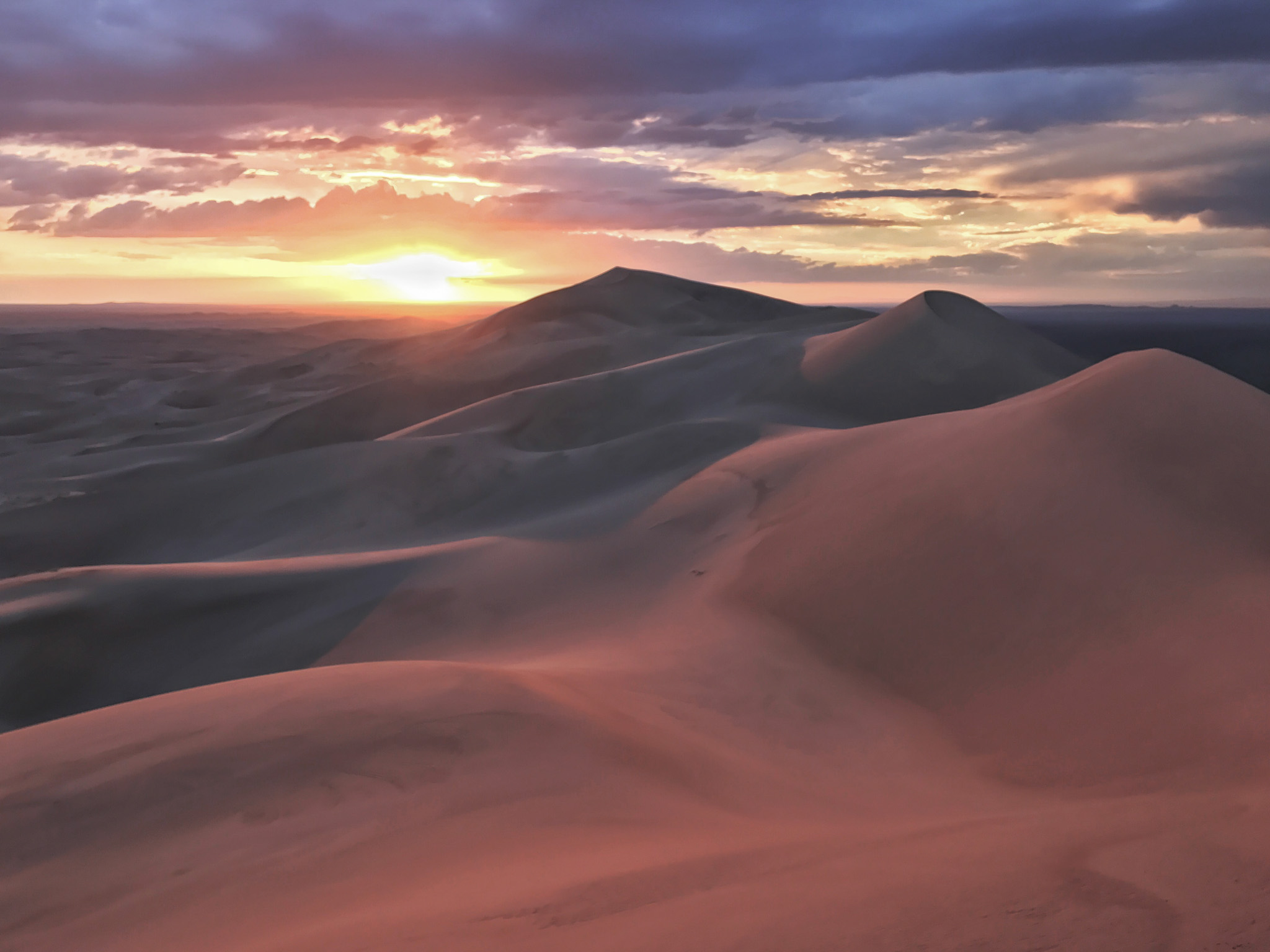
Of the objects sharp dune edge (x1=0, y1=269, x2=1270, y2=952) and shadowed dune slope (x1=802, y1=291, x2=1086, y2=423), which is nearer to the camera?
sharp dune edge (x1=0, y1=269, x2=1270, y2=952)

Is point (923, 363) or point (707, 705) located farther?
point (923, 363)

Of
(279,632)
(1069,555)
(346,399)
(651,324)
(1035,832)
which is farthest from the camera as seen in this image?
(651,324)

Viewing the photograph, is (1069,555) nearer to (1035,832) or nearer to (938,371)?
(1035,832)

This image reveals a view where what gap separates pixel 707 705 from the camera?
4758mm

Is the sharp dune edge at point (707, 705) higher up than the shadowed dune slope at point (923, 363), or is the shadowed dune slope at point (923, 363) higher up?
the shadowed dune slope at point (923, 363)

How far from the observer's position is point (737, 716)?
4.67m

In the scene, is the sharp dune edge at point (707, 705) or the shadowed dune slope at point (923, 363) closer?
the sharp dune edge at point (707, 705)

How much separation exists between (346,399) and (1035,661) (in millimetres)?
22218

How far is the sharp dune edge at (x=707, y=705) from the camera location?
2381 millimetres

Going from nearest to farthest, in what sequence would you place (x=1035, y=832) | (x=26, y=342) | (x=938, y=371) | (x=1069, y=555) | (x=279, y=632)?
(x=1035, y=832) → (x=1069, y=555) → (x=279, y=632) → (x=938, y=371) → (x=26, y=342)

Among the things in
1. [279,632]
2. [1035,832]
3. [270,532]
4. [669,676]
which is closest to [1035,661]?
[669,676]

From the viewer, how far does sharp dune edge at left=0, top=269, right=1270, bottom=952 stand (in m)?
2.38

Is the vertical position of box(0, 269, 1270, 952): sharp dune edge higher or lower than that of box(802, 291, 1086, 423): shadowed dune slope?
lower

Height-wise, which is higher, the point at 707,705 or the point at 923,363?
the point at 923,363
